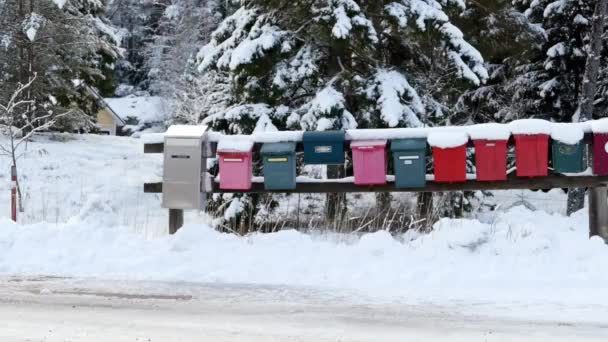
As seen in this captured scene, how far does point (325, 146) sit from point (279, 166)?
0.60 m

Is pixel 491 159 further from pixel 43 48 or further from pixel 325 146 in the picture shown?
pixel 43 48

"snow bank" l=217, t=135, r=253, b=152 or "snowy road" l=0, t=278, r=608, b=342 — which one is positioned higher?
"snow bank" l=217, t=135, r=253, b=152

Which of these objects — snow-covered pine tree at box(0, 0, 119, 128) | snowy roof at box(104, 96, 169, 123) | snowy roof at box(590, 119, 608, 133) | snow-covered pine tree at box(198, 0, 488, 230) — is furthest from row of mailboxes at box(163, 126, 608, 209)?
snowy roof at box(104, 96, 169, 123)

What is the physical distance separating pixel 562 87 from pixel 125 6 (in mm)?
42793

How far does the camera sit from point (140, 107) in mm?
52281

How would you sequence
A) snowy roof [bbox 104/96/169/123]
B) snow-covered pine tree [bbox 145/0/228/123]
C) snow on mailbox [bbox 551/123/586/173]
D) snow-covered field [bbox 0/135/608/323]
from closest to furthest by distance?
snow-covered field [bbox 0/135/608/323] → snow on mailbox [bbox 551/123/586/173] → snow-covered pine tree [bbox 145/0/228/123] → snowy roof [bbox 104/96/169/123]

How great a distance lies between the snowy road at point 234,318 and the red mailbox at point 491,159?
308 centimetres

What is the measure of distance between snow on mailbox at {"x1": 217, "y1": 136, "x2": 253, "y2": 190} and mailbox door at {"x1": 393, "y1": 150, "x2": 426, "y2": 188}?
67.2 inches

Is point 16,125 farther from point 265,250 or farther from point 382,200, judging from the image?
point 265,250


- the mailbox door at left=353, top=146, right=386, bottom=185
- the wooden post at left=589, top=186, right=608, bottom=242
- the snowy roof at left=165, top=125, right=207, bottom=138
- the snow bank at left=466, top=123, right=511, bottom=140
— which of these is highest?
the snow bank at left=466, top=123, right=511, bottom=140

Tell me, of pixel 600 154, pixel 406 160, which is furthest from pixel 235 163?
pixel 600 154

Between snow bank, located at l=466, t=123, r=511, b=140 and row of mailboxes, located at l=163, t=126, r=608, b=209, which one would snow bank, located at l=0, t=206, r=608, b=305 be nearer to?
row of mailboxes, located at l=163, t=126, r=608, b=209

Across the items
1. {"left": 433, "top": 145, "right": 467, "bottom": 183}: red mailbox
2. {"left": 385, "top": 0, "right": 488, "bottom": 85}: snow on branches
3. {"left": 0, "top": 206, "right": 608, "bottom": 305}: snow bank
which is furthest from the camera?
{"left": 385, "top": 0, "right": 488, "bottom": 85}: snow on branches

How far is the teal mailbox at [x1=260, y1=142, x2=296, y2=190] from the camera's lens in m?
8.36
